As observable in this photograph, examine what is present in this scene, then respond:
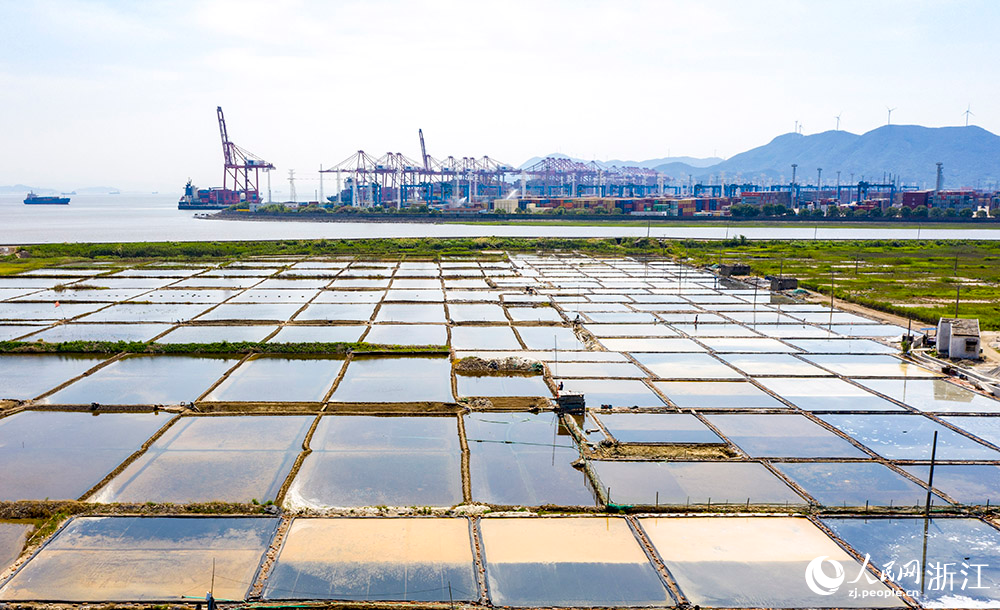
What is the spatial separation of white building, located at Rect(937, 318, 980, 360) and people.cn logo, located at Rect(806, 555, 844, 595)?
25.4ft

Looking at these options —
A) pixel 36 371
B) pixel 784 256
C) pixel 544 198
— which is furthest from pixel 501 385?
pixel 544 198

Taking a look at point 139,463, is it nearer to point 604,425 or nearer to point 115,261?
point 604,425

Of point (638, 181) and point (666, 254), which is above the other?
point (638, 181)

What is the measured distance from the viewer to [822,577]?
5020 millimetres

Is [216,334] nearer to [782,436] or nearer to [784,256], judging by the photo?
[782,436]

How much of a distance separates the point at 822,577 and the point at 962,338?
8.05 metres

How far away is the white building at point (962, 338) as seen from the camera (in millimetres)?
10945

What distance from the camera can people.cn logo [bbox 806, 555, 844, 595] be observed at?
193 inches

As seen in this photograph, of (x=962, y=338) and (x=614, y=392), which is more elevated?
(x=962, y=338)

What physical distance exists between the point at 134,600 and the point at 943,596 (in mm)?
5766

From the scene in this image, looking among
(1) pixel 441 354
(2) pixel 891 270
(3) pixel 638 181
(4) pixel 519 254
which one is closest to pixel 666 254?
(4) pixel 519 254

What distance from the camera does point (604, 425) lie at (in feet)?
26.5

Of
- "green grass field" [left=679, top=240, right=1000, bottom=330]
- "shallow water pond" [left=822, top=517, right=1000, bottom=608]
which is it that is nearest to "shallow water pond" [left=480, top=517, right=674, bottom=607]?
"shallow water pond" [left=822, top=517, right=1000, bottom=608]

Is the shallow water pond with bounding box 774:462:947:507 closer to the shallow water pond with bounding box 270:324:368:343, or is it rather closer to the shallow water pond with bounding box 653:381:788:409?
the shallow water pond with bounding box 653:381:788:409
